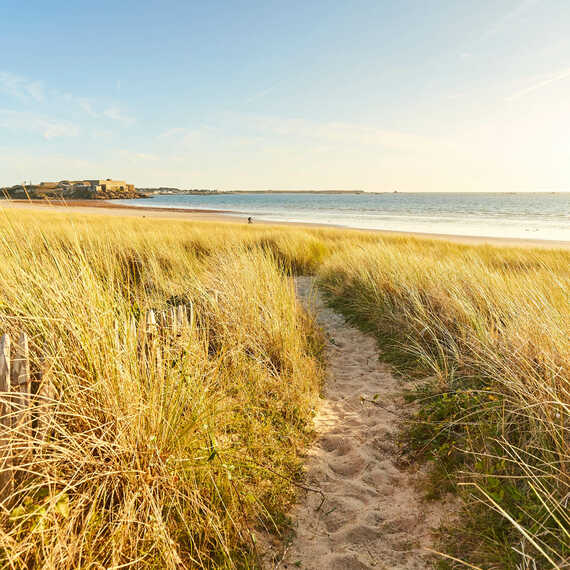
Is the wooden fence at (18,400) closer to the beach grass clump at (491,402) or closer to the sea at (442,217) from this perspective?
the beach grass clump at (491,402)

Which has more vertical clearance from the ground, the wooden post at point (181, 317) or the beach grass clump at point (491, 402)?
the wooden post at point (181, 317)

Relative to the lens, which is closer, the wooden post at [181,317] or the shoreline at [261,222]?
the wooden post at [181,317]

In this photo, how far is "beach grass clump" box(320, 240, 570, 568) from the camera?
1877 mm

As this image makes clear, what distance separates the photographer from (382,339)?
5078 millimetres

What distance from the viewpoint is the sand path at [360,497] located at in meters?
2.09

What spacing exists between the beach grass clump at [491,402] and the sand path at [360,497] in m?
0.21

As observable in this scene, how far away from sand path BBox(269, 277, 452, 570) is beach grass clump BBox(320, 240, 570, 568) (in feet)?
0.69

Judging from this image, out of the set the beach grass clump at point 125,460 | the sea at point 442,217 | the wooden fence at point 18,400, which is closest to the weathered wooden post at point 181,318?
the beach grass clump at point 125,460

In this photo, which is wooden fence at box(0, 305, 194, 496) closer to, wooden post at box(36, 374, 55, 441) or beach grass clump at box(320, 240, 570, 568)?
wooden post at box(36, 374, 55, 441)

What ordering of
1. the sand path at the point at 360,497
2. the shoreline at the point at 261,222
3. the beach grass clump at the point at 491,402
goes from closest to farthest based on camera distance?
the beach grass clump at the point at 491,402
the sand path at the point at 360,497
the shoreline at the point at 261,222

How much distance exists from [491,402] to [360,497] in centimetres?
118

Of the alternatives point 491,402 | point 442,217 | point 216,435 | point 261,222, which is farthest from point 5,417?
point 442,217

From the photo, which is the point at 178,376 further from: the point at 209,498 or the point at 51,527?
the point at 51,527

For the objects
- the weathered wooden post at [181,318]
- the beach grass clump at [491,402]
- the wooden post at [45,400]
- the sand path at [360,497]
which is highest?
the weathered wooden post at [181,318]
